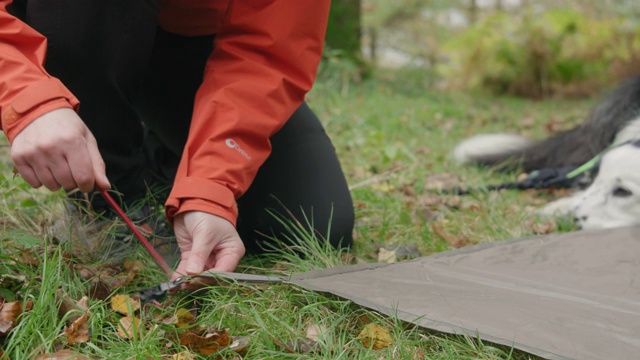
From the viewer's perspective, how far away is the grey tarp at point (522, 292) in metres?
1.47

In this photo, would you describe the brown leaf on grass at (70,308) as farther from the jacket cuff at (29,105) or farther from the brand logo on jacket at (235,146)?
the brand logo on jacket at (235,146)

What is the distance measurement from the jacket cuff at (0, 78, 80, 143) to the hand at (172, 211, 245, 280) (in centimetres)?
40

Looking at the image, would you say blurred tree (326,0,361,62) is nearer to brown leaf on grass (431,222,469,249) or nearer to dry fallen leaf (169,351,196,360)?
brown leaf on grass (431,222,469,249)

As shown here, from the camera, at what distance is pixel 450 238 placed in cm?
240

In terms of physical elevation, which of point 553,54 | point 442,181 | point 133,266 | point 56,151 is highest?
point 56,151

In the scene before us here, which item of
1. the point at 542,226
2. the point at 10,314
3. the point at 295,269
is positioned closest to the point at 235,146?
the point at 295,269

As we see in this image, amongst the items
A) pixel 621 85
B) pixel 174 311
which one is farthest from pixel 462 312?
pixel 621 85

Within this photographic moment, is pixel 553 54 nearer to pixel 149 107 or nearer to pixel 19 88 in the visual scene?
pixel 149 107

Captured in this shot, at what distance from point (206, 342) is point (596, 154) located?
7.79ft

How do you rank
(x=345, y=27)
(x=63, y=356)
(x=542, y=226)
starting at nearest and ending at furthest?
(x=63, y=356), (x=542, y=226), (x=345, y=27)

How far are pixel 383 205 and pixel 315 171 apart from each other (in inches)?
23.1

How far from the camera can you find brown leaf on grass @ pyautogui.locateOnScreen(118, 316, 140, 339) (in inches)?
55.5

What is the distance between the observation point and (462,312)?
1573mm

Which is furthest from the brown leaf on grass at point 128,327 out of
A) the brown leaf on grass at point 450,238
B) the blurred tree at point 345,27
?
the blurred tree at point 345,27
